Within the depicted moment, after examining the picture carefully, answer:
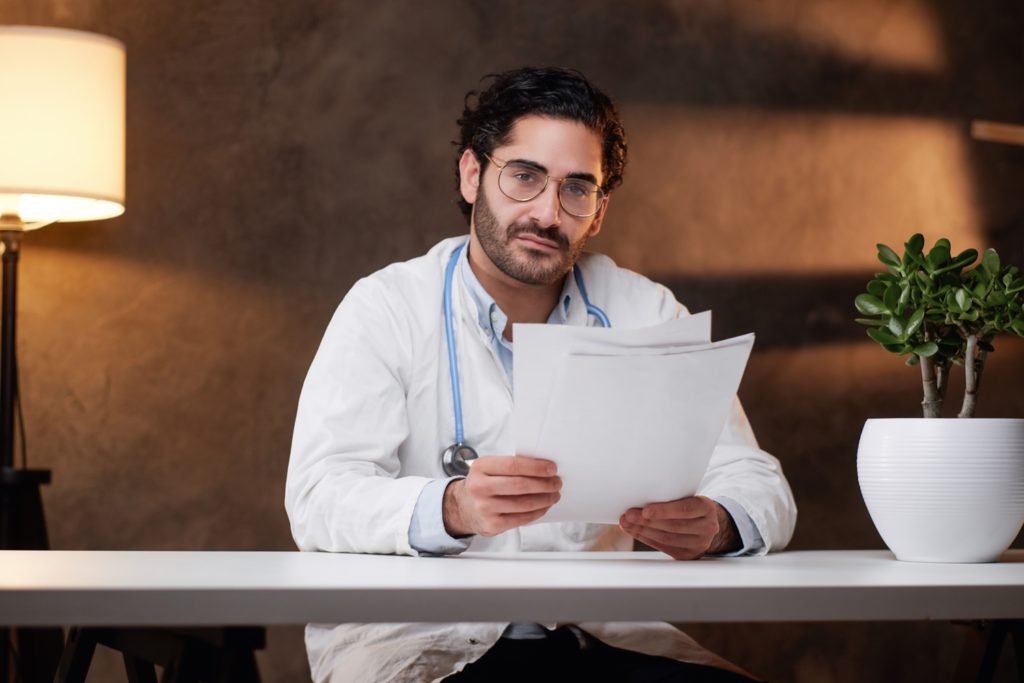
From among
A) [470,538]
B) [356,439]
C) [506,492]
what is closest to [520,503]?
[506,492]

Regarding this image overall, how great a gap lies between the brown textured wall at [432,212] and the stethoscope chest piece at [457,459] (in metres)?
1.11

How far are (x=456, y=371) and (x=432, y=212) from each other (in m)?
1.10

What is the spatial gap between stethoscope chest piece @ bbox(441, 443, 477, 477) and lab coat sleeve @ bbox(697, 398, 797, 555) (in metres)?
0.35

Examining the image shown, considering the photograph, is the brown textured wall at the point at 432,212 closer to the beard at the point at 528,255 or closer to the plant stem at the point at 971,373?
the beard at the point at 528,255

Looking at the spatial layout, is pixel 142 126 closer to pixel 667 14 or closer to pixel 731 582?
pixel 667 14

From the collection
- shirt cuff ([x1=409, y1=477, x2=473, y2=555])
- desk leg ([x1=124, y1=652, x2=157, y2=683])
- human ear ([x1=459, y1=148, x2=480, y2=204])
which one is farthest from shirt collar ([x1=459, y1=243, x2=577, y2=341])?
desk leg ([x1=124, y1=652, x2=157, y2=683])

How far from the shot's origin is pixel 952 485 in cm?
133

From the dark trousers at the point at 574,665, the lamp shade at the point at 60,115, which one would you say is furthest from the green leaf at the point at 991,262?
the lamp shade at the point at 60,115

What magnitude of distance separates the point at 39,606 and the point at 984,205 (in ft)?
9.52

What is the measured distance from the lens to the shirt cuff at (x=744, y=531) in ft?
4.78

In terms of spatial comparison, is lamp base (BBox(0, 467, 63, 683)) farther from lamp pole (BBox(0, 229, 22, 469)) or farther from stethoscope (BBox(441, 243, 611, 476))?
stethoscope (BBox(441, 243, 611, 476))

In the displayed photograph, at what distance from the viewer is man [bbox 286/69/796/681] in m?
1.36

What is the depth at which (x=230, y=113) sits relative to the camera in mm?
2676

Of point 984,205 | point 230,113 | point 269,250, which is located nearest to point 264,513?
point 269,250
